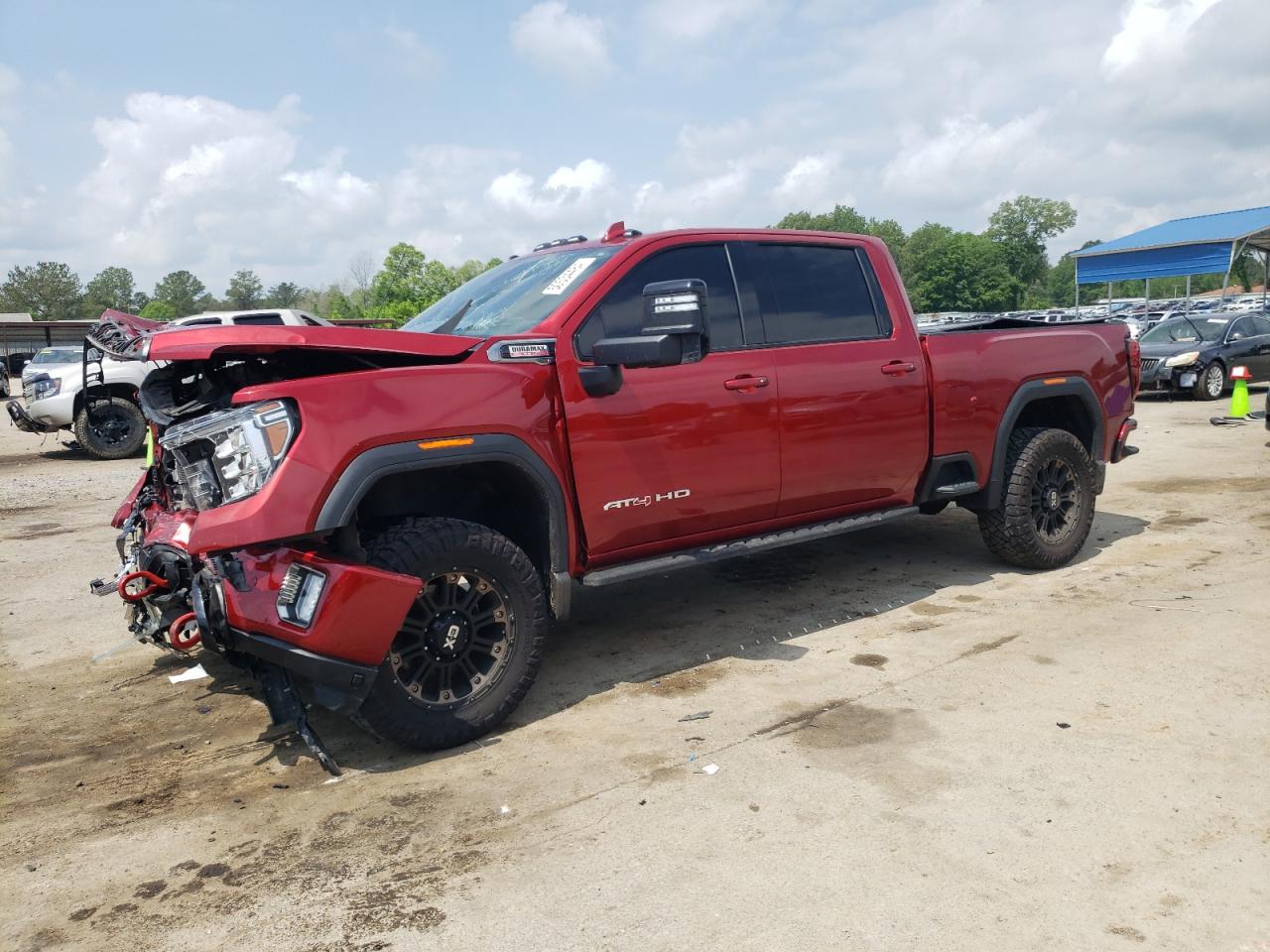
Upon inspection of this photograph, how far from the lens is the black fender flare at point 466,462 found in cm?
347

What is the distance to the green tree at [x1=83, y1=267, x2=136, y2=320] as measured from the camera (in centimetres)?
9516

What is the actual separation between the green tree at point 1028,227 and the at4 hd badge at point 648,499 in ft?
366

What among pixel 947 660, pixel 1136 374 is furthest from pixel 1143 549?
pixel 947 660

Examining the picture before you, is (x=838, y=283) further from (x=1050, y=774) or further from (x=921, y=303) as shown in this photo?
(x=921, y=303)

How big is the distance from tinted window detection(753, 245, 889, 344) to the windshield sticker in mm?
924

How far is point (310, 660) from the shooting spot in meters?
3.39

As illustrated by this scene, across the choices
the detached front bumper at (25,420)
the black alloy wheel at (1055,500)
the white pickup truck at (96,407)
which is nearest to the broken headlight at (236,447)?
the black alloy wheel at (1055,500)

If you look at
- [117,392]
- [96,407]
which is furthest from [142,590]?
[96,407]

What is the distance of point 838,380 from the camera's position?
198 inches

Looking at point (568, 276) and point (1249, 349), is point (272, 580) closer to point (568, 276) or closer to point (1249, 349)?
point (568, 276)

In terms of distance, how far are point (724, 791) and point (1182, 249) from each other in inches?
1594

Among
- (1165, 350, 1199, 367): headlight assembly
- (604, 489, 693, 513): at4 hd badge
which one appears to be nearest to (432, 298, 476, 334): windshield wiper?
(604, 489, 693, 513): at4 hd badge

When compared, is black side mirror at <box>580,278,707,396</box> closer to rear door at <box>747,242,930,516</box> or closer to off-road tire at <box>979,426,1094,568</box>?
rear door at <box>747,242,930,516</box>

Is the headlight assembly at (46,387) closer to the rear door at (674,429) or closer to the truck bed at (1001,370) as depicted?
the rear door at (674,429)
